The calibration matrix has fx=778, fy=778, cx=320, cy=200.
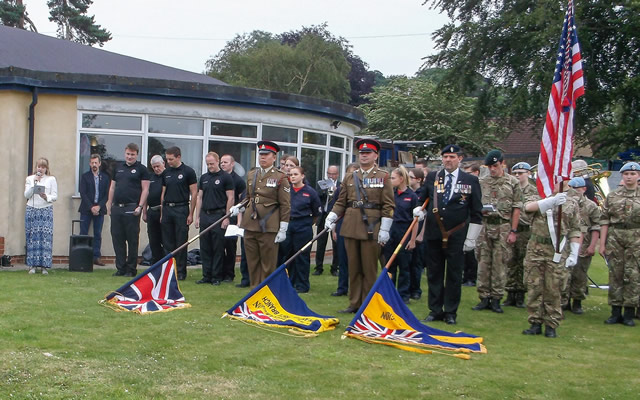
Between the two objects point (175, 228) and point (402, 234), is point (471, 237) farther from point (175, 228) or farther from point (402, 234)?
point (175, 228)

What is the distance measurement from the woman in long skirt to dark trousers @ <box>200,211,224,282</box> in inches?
94.4

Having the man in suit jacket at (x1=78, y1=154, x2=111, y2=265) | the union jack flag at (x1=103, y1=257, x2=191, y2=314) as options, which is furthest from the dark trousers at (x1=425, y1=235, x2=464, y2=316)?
the man in suit jacket at (x1=78, y1=154, x2=111, y2=265)

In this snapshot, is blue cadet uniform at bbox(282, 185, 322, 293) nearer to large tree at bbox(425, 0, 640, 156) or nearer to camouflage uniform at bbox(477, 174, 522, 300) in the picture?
camouflage uniform at bbox(477, 174, 522, 300)

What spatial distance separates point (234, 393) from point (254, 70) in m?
50.3

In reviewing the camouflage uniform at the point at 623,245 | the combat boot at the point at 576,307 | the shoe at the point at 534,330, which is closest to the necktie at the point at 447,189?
the shoe at the point at 534,330

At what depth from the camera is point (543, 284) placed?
8133 millimetres

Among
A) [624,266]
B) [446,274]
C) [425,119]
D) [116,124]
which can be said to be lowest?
[446,274]

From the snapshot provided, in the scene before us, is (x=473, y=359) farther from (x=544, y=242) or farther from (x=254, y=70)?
(x=254, y=70)

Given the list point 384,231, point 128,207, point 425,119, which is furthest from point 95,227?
point 425,119

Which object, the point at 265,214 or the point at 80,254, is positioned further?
the point at 80,254

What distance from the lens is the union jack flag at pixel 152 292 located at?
889cm

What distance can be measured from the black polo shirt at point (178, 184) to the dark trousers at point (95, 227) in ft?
7.46

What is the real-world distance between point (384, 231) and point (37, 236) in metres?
5.93

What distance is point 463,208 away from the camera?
854cm
